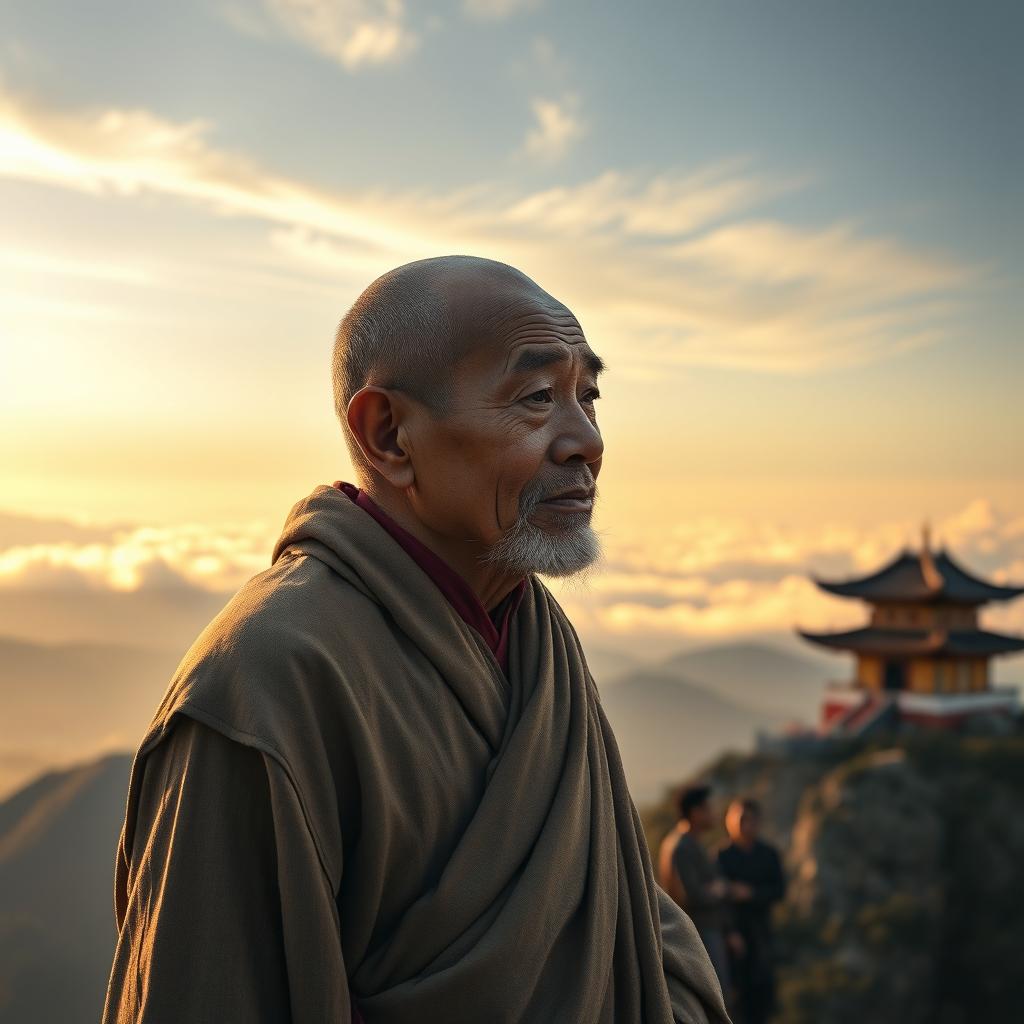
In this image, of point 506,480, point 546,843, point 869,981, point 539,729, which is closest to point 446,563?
point 506,480

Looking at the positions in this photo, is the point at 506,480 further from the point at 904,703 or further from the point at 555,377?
the point at 904,703

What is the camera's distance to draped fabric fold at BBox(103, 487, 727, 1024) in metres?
1.54

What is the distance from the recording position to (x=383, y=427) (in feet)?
5.91

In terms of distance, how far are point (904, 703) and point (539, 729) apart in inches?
1320

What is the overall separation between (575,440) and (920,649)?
3311 centimetres

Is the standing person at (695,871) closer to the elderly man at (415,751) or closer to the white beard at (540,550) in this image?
the elderly man at (415,751)

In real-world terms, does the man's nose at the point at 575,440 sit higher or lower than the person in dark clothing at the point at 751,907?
higher

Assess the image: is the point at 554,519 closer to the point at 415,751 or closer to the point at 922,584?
the point at 415,751

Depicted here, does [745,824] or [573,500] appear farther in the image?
[745,824]

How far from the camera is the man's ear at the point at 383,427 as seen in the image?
178 centimetres

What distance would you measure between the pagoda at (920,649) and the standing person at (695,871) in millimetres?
28359

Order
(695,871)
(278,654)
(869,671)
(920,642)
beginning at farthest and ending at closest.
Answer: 1. (869,671)
2. (920,642)
3. (695,871)
4. (278,654)

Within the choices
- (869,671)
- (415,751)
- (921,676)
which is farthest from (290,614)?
(869,671)

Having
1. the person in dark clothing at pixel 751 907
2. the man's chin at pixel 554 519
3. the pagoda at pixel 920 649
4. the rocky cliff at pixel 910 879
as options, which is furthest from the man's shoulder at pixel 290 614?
the pagoda at pixel 920 649
